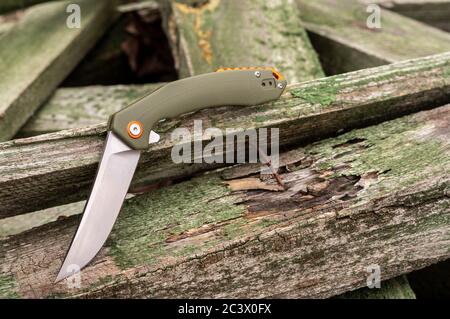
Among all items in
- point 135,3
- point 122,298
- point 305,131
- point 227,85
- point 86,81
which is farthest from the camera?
point 135,3

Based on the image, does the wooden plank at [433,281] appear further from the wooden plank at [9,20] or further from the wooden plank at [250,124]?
the wooden plank at [9,20]

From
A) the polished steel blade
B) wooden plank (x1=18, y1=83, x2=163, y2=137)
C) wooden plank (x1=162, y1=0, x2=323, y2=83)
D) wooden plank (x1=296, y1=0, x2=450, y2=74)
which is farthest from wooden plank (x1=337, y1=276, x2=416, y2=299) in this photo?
wooden plank (x1=18, y1=83, x2=163, y2=137)

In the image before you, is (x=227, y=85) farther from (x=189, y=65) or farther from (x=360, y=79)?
(x=189, y=65)

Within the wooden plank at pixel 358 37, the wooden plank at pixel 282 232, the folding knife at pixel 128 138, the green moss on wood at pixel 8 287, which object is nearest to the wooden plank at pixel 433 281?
the wooden plank at pixel 282 232

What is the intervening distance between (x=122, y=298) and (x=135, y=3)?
7.83 ft

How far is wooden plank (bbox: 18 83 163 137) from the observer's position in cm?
252


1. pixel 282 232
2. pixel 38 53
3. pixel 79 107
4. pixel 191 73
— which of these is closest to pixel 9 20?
pixel 38 53

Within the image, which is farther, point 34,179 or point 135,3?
point 135,3

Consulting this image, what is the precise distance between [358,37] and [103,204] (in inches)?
64.9

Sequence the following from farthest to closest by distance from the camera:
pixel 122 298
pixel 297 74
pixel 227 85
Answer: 1. pixel 297 74
2. pixel 227 85
3. pixel 122 298

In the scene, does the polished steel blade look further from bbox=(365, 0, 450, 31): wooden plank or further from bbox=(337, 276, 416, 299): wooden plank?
bbox=(365, 0, 450, 31): wooden plank

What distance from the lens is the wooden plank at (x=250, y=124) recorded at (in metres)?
1.64
